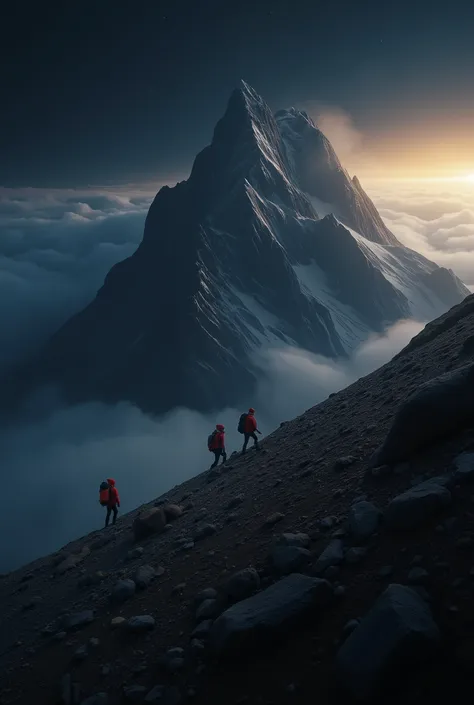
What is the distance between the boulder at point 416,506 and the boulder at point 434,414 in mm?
2005

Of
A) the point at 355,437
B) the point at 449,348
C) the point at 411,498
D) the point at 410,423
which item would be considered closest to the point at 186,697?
the point at 411,498

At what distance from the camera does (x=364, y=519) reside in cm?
966

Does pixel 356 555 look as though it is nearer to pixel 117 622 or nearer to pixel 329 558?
pixel 329 558

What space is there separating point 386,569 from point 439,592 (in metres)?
1.09

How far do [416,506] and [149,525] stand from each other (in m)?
11.2

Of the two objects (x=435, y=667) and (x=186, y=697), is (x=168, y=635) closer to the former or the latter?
(x=186, y=697)

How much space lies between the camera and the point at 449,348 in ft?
66.0

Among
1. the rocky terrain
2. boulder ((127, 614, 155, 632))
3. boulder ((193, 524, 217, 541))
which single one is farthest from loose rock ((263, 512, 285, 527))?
boulder ((127, 614, 155, 632))

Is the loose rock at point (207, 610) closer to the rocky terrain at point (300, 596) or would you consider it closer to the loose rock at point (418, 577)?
the rocky terrain at point (300, 596)

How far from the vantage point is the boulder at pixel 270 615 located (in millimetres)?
8148

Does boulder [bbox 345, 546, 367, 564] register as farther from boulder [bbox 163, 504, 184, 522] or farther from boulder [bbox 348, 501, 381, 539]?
boulder [bbox 163, 504, 184, 522]

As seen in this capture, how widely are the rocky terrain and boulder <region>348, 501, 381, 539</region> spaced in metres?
0.03

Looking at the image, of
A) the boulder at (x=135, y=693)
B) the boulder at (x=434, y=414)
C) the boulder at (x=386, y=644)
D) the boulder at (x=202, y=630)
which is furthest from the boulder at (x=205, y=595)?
the boulder at (x=434, y=414)

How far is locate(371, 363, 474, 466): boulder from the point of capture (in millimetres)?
11023
